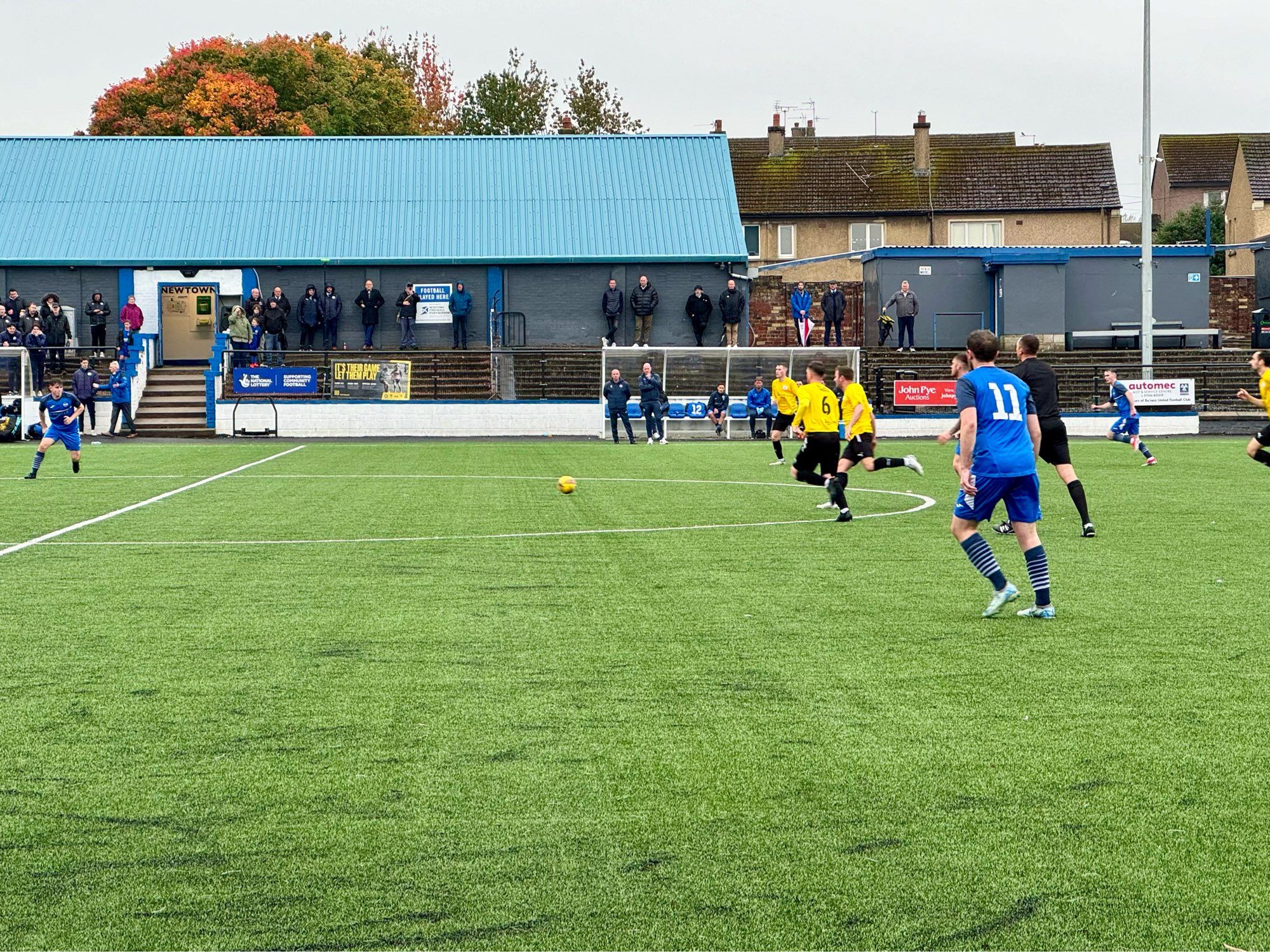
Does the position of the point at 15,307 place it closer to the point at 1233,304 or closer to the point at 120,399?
the point at 120,399

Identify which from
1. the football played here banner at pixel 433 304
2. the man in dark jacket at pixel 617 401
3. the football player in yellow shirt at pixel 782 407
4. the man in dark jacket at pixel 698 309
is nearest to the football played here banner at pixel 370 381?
the football played here banner at pixel 433 304

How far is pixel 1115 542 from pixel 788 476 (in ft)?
34.3

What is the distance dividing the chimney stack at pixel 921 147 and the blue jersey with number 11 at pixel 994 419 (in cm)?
6269

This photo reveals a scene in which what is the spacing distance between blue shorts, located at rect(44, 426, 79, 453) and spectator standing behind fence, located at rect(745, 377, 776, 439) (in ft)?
63.3

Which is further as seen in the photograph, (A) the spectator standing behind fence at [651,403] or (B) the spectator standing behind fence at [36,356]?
(B) the spectator standing behind fence at [36,356]

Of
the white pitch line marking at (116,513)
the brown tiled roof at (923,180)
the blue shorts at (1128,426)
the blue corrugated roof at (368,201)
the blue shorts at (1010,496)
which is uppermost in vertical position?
the brown tiled roof at (923,180)

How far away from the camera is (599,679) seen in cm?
783

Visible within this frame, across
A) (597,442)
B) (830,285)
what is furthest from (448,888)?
(830,285)

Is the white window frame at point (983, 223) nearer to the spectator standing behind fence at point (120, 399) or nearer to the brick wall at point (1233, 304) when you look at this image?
the brick wall at point (1233, 304)

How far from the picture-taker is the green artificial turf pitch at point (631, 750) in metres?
4.49

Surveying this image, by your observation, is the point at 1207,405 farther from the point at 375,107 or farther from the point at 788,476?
the point at 375,107

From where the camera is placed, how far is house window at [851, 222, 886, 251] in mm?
68750

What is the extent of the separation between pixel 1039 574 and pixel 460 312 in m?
37.4

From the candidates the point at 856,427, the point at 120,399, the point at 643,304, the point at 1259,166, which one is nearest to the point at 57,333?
the point at 120,399
